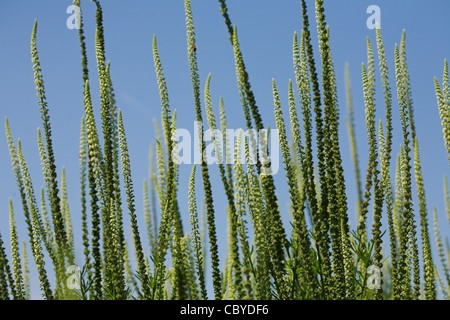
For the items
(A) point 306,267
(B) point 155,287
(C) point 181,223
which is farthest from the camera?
(C) point 181,223

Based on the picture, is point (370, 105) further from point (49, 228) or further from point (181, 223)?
point (49, 228)

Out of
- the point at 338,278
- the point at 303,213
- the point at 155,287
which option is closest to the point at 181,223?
the point at 155,287

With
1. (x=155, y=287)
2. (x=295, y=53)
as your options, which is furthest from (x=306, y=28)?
(x=155, y=287)

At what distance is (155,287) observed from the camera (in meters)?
6.38

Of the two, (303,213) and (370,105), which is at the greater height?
(370,105)

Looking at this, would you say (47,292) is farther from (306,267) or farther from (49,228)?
(306,267)

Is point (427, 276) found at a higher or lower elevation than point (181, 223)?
lower

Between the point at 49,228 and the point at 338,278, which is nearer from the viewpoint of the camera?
the point at 338,278

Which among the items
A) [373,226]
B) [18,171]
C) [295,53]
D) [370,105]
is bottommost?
[373,226]

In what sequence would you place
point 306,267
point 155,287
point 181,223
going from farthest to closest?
point 181,223, point 155,287, point 306,267

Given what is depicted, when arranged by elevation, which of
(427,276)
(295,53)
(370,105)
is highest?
(295,53)

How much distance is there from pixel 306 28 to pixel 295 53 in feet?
1.00

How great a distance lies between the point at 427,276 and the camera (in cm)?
678

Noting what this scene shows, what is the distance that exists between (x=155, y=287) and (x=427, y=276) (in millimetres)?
3129
